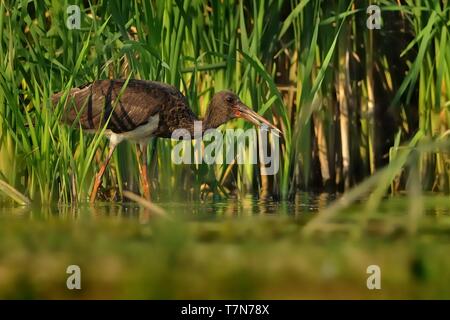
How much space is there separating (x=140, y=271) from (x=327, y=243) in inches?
36.6

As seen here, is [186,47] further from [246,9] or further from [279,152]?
[279,152]

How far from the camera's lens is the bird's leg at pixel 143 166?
750 centimetres

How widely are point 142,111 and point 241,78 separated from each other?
0.85 metres

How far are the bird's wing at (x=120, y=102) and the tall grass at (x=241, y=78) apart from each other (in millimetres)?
126

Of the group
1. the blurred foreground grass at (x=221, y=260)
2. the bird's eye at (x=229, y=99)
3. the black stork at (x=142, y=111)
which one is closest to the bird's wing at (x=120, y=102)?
the black stork at (x=142, y=111)

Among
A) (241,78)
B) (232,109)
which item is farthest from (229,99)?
(241,78)

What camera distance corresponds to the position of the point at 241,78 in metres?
8.29

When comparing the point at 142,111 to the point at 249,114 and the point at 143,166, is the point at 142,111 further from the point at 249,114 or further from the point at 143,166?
the point at 249,114

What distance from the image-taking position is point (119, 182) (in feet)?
25.3

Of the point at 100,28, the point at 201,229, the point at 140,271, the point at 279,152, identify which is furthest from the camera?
the point at 279,152

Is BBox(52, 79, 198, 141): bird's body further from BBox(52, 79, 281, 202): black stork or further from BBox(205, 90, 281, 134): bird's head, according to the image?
BBox(205, 90, 281, 134): bird's head

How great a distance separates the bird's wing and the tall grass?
0.41ft

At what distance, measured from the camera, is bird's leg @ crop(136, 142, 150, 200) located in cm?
750
